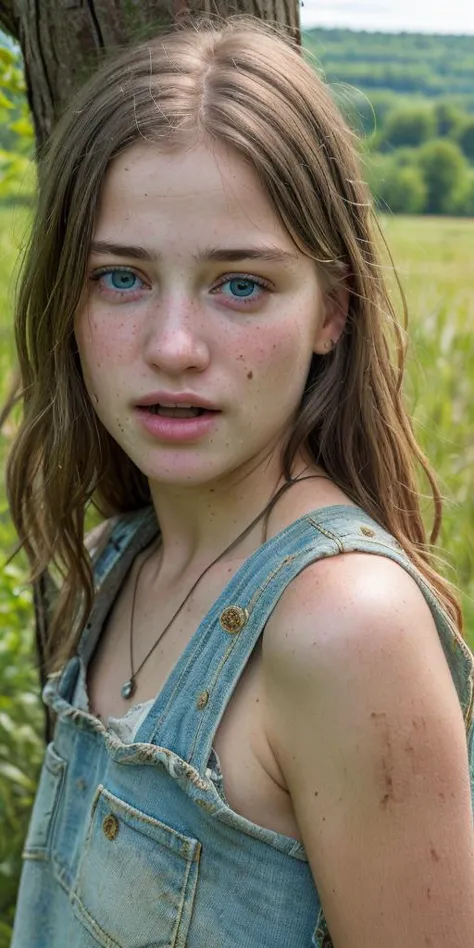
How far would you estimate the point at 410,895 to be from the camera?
1.40 m

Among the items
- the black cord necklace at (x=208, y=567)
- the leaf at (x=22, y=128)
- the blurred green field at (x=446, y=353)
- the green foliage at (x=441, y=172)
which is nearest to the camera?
the black cord necklace at (x=208, y=567)

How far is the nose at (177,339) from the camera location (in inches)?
63.0

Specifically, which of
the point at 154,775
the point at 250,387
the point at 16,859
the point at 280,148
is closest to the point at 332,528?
the point at 250,387

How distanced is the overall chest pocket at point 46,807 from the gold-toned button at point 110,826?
0.31 meters

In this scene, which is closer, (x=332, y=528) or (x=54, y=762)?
(x=332, y=528)

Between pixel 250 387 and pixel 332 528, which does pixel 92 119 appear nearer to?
pixel 250 387

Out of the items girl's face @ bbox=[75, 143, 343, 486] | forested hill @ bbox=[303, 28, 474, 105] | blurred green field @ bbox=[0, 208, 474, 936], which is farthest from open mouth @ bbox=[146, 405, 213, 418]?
forested hill @ bbox=[303, 28, 474, 105]

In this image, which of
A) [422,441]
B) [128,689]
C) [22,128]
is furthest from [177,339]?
[422,441]

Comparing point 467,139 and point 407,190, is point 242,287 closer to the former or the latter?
point 407,190

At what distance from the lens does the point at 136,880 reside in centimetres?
162

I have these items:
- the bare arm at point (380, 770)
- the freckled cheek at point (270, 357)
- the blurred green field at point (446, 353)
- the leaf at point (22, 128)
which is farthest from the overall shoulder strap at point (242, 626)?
the leaf at point (22, 128)

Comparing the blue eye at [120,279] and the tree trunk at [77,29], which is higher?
the tree trunk at [77,29]

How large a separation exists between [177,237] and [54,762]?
0.98 m

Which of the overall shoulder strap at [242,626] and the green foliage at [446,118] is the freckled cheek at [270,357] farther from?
the green foliage at [446,118]
